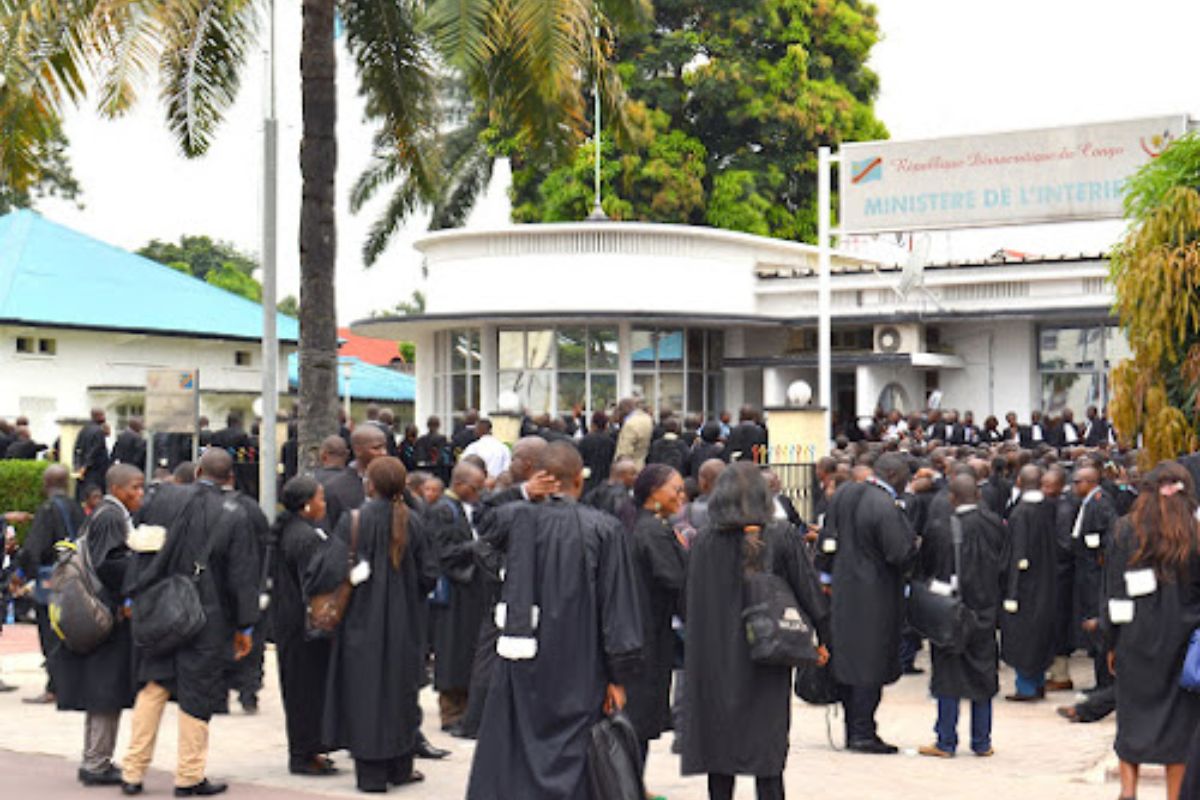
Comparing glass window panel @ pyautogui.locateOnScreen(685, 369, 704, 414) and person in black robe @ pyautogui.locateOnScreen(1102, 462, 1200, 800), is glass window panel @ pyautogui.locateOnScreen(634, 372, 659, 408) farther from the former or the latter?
person in black robe @ pyautogui.locateOnScreen(1102, 462, 1200, 800)

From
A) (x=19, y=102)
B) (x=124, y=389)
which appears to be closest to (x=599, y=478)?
(x=19, y=102)

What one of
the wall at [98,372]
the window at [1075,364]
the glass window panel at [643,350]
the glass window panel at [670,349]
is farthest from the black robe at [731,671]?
the wall at [98,372]

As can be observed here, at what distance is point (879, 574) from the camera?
36.0ft

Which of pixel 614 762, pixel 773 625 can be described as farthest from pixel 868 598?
pixel 614 762

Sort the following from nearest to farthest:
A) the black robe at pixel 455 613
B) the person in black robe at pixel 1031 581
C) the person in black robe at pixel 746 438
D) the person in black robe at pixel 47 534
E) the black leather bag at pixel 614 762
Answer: the black leather bag at pixel 614 762
the black robe at pixel 455 613
the person in black robe at pixel 47 534
the person in black robe at pixel 1031 581
the person in black robe at pixel 746 438

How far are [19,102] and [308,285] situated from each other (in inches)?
121

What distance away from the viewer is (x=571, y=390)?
32.1 metres

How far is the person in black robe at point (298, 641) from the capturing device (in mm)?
10062

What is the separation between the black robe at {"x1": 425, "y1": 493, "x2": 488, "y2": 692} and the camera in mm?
11250

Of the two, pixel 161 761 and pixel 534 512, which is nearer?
pixel 534 512

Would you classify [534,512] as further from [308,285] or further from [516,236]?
[516,236]

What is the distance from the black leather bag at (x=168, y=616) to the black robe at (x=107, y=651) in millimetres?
535

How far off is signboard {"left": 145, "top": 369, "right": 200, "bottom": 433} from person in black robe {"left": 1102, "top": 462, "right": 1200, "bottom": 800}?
1070 centimetres

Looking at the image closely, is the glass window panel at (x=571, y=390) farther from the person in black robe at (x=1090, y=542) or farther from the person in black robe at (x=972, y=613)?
the person in black robe at (x=972, y=613)
